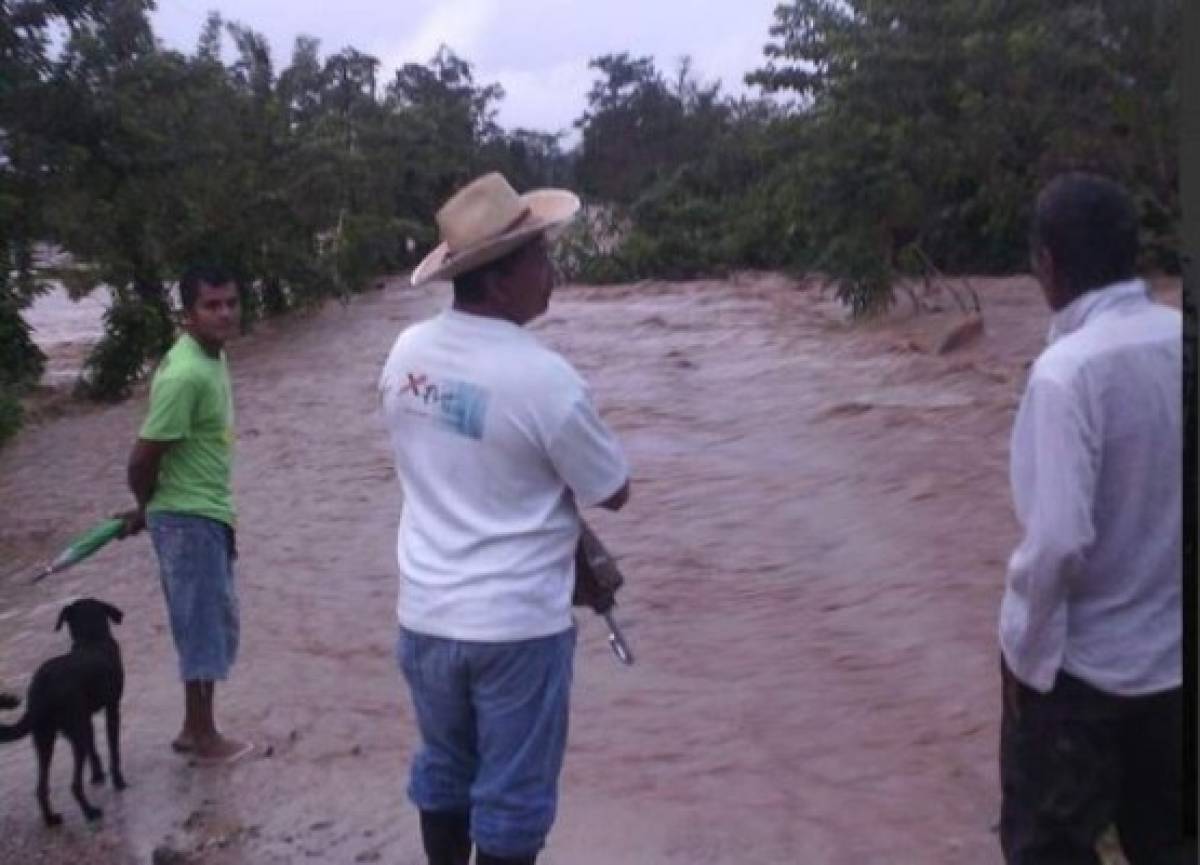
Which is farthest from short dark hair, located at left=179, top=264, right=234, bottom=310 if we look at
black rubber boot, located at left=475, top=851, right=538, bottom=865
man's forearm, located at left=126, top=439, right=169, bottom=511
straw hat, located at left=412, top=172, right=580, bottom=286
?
black rubber boot, located at left=475, top=851, right=538, bottom=865

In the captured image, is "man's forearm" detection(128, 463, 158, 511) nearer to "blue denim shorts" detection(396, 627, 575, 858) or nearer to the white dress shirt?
"blue denim shorts" detection(396, 627, 575, 858)

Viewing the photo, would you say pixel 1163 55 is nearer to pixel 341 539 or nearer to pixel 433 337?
pixel 341 539

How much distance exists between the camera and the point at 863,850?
17.1 feet

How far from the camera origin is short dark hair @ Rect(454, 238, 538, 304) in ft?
12.6

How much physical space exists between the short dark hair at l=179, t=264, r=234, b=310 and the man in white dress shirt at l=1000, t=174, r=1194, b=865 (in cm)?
321

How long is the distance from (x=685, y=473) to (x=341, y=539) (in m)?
2.82

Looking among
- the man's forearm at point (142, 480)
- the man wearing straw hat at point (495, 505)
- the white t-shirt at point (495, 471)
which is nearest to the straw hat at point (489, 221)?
the man wearing straw hat at point (495, 505)

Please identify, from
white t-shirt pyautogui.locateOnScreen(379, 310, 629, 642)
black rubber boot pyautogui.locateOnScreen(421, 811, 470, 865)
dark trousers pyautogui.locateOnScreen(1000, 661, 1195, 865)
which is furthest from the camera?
black rubber boot pyautogui.locateOnScreen(421, 811, 470, 865)

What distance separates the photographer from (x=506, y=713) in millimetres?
3797

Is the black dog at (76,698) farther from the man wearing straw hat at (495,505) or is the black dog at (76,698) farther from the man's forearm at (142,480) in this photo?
the man wearing straw hat at (495,505)

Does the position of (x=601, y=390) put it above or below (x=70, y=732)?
below

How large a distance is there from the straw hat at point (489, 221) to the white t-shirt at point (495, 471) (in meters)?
0.13

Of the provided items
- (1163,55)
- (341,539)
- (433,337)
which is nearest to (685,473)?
(341,539)

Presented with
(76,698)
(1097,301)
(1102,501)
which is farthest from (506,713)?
(76,698)
